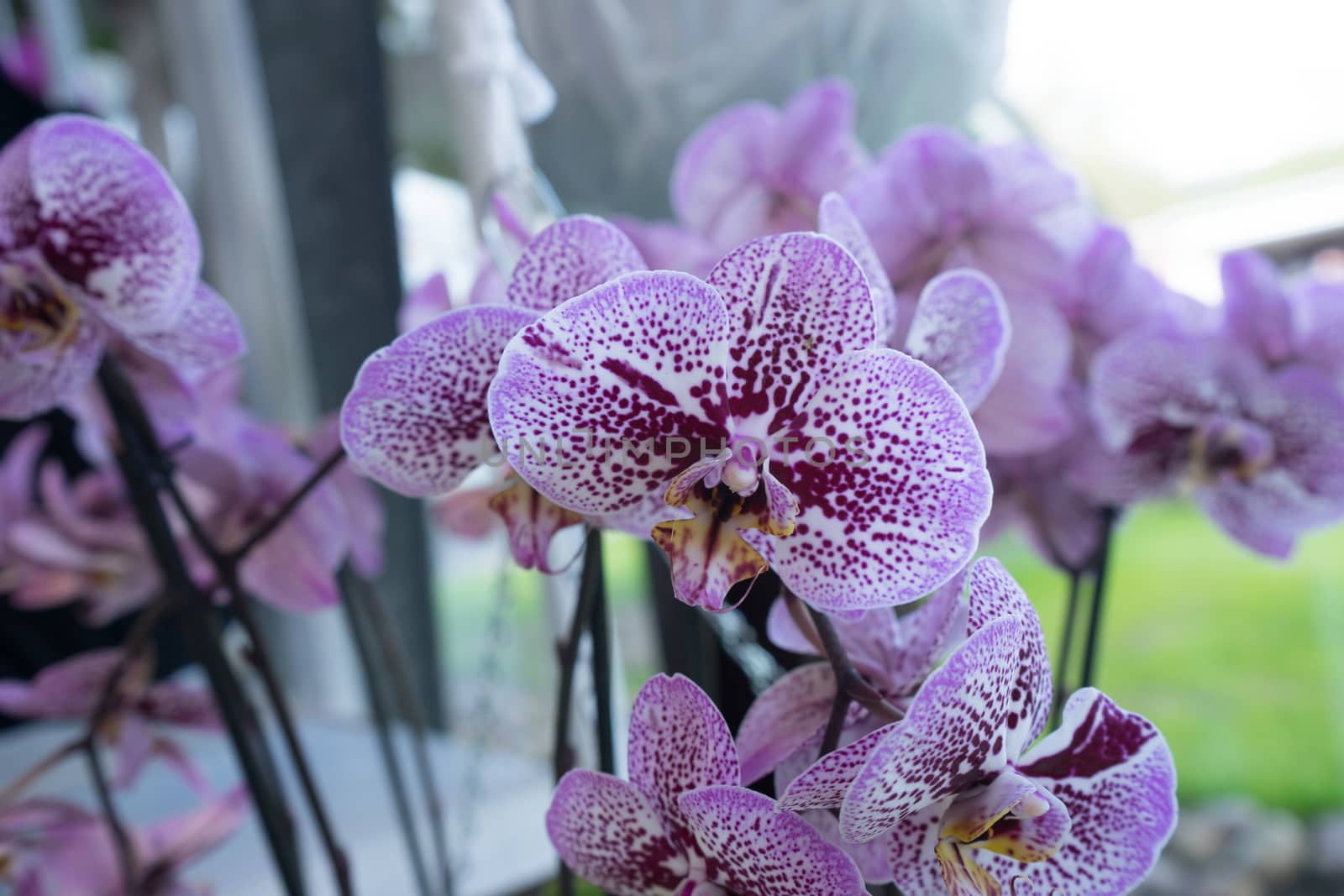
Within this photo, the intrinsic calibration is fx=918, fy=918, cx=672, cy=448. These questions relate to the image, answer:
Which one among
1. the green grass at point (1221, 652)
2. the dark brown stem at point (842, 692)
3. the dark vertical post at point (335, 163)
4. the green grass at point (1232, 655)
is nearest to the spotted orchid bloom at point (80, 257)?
the dark brown stem at point (842, 692)

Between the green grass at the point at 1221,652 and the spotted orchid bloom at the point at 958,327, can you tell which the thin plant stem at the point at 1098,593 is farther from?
the green grass at the point at 1221,652

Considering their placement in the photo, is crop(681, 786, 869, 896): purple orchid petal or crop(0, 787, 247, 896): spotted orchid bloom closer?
crop(681, 786, 869, 896): purple orchid petal

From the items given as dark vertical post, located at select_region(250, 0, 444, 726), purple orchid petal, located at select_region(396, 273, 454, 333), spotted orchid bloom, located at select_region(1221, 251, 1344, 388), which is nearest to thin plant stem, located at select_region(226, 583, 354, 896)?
purple orchid petal, located at select_region(396, 273, 454, 333)

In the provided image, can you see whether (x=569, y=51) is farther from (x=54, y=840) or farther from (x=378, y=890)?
(x=378, y=890)

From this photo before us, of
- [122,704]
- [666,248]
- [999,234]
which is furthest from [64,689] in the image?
[999,234]

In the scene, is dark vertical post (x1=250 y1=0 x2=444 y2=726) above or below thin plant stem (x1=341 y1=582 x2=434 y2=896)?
above

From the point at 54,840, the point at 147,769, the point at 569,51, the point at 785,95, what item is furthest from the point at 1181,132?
the point at 147,769

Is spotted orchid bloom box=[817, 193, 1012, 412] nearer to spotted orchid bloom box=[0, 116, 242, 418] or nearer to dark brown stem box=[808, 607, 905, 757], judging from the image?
dark brown stem box=[808, 607, 905, 757]
